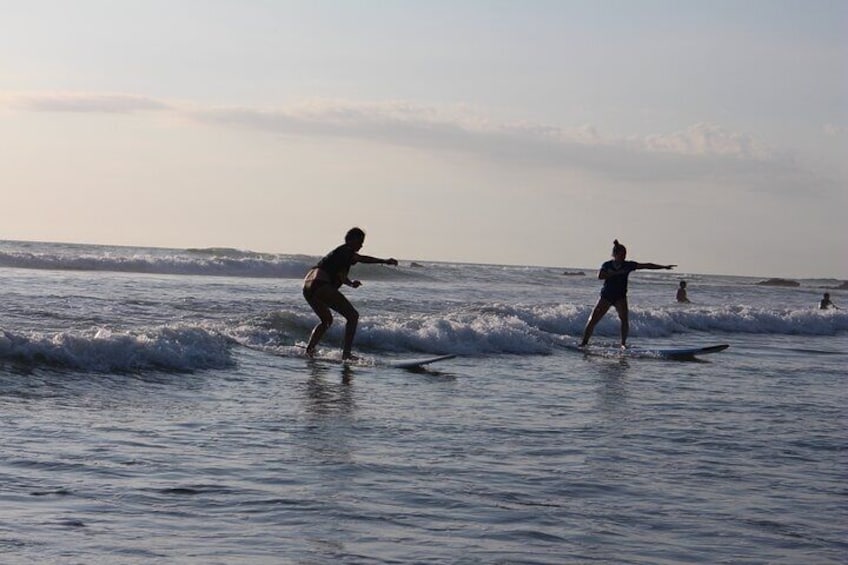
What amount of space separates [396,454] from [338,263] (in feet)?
24.3

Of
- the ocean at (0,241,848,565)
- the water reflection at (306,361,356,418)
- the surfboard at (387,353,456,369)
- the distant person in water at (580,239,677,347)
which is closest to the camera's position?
the ocean at (0,241,848,565)

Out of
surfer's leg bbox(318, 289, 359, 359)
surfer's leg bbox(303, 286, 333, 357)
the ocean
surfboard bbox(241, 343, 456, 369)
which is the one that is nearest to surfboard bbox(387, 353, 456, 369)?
surfboard bbox(241, 343, 456, 369)

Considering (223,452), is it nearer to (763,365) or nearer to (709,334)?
(763,365)

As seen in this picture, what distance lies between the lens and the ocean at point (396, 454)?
19.7 ft

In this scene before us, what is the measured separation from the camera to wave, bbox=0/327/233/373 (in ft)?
40.0

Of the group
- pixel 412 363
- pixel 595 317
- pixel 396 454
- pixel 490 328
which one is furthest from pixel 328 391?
pixel 595 317

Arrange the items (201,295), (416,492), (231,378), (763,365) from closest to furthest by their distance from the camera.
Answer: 1. (416,492)
2. (231,378)
3. (763,365)
4. (201,295)

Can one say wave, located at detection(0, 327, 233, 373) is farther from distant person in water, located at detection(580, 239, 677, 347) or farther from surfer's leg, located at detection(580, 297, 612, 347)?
distant person in water, located at detection(580, 239, 677, 347)

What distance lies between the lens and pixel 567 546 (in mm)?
6055

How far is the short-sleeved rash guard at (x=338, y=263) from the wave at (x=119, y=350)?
183 cm

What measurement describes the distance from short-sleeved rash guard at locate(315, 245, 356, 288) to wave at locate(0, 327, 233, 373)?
1.83 metres

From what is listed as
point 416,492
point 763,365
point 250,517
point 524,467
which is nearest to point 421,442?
point 524,467

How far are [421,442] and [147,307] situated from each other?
533 inches

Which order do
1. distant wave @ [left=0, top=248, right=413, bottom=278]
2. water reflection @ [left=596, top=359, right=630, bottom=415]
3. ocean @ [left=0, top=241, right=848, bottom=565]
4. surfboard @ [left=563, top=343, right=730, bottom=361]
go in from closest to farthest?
ocean @ [left=0, top=241, right=848, bottom=565] → water reflection @ [left=596, top=359, right=630, bottom=415] → surfboard @ [left=563, top=343, right=730, bottom=361] → distant wave @ [left=0, top=248, right=413, bottom=278]
